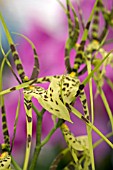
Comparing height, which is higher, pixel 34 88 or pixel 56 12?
pixel 56 12

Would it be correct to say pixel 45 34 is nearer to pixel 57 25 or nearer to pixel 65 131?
pixel 57 25

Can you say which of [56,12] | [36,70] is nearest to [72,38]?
[36,70]

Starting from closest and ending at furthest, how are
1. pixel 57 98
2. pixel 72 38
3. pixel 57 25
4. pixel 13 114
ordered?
pixel 57 98 < pixel 72 38 < pixel 13 114 < pixel 57 25

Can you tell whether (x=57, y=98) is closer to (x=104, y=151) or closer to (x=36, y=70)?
(x=36, y=70)

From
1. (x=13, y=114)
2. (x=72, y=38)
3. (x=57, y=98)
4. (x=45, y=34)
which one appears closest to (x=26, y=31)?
(x=45, y=34)

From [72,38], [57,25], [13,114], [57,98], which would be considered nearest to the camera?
[57,98]

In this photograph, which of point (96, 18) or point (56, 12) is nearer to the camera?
point (96, 18)

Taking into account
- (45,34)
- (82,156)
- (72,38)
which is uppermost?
(45,34)
